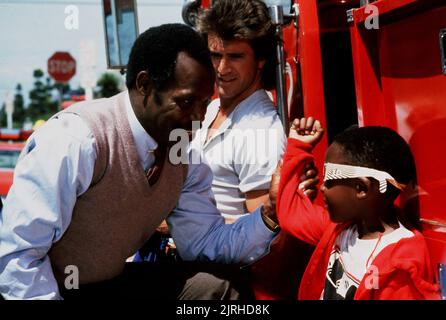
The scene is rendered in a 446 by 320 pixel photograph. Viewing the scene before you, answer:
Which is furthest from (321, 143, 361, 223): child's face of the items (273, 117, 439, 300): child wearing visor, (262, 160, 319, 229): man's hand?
(262, 160, 319, 229): man's hand

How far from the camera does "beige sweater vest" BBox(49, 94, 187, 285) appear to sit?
1896 millimetres

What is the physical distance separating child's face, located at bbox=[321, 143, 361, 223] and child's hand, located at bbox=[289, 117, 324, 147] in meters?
0.27

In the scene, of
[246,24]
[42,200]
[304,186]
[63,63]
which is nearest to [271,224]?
[304,186]

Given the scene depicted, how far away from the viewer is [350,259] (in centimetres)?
190

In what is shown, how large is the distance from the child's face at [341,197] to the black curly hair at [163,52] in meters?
0.51

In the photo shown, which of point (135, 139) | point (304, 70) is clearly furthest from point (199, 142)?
point (135, 139)

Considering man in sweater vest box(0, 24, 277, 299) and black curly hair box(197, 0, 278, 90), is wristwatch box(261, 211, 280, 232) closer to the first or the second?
man in sweater vest box(0, 24, 277, 299)

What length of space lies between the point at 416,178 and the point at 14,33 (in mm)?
3221

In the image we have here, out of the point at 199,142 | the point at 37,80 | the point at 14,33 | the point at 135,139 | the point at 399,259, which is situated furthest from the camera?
the point at 37,80

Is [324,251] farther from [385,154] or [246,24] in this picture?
[246,24]

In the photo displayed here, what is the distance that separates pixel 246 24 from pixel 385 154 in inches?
43.6

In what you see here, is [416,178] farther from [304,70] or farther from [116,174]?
[116,174]

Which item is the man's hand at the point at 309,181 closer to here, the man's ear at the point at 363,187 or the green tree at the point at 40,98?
the man's ear at the point at 363,187
